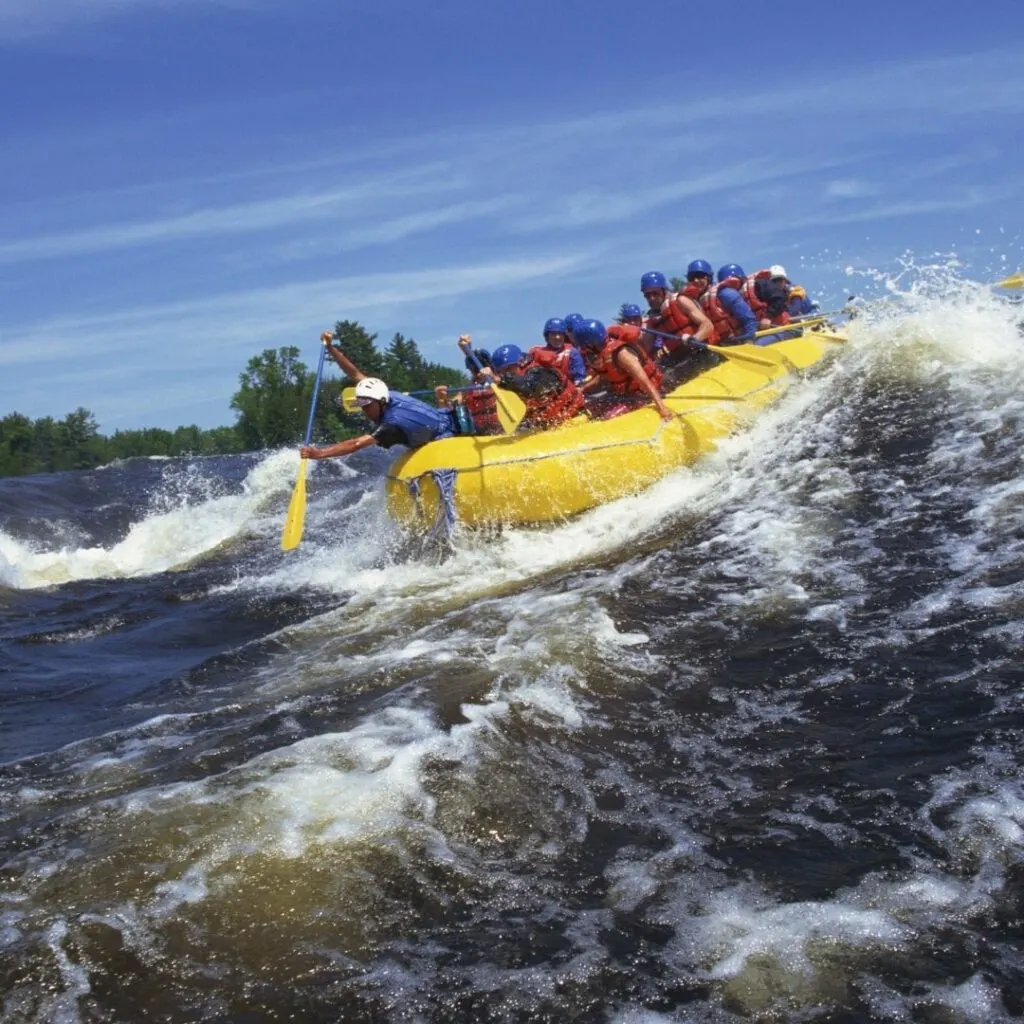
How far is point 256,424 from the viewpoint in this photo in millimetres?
65438

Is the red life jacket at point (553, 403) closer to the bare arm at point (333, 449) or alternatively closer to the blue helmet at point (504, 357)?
the blue helmet at point (504, 357)

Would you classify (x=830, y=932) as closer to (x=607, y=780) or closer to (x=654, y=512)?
(x=607, y=780)

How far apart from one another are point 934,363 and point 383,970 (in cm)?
1060

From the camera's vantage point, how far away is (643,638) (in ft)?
19.7

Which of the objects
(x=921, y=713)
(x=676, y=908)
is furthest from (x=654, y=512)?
(x=676, y=908)

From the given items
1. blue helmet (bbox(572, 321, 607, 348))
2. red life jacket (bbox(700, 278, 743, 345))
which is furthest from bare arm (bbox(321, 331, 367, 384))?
red life jacket (bbox(700, 278, 743, 345))

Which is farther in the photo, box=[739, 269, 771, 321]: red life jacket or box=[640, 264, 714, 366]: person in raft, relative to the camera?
box=[739, 269, 771, 321]: red life jacket

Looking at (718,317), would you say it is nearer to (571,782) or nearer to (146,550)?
(146,550)

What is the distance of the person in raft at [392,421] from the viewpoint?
9.09 meters

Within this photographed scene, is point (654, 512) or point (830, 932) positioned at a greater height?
point (654, 512)

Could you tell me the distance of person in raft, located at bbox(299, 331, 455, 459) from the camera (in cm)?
909

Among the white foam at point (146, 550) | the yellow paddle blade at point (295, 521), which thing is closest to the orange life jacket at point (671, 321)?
the yellow paddle blade at point (295, 521)

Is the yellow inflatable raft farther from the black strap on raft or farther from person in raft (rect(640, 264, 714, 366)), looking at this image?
person in raft (rect(640, 264, 714, 366))

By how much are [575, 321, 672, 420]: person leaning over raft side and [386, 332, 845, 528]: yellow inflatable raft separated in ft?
1.50
